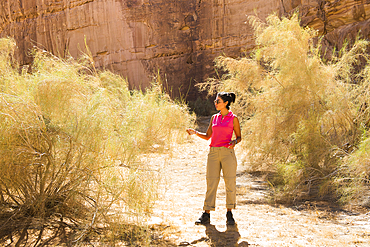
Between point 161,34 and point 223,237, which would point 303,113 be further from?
point 161,34

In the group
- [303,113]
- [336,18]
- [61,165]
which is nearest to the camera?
[61,165]

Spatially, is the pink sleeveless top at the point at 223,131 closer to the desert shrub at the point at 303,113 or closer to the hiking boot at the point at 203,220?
the hiking boot at the point at 203,220

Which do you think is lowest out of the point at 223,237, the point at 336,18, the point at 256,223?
the point at 256,223

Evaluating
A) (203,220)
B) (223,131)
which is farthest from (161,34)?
(203,220)

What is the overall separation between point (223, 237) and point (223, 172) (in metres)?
0.74

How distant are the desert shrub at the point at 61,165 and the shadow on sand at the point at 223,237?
2.54 feet

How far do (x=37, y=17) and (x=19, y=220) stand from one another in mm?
22157

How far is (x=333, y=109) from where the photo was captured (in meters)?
6.10

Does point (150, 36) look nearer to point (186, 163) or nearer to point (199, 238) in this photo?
point (186, 163)

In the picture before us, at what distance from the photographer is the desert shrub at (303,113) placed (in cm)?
571

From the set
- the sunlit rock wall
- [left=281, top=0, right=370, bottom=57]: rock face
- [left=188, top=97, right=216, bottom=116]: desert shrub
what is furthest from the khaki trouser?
the sunlit rock wall

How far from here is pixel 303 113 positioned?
20.8ft

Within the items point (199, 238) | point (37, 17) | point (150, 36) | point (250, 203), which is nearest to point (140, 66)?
point (150, 36)

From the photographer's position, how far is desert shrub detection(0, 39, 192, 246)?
3074mm
